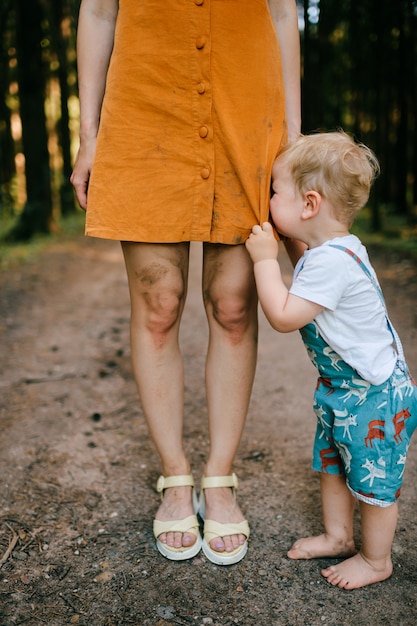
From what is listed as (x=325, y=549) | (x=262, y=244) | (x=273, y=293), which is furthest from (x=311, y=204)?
(x=325, y=549)

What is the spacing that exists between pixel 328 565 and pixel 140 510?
28.6 inches

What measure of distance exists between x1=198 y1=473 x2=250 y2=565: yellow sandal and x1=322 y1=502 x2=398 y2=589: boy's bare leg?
0.98ft

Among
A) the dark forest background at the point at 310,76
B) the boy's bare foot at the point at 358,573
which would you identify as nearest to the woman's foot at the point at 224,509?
the boy's bare foot at the point at 358,573

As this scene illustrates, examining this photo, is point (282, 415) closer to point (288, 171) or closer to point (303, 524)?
point (303, 524)

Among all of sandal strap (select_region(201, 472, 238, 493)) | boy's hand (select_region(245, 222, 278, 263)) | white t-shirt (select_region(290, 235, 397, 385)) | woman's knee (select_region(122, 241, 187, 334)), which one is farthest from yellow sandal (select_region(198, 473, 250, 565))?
boy's hand (select_region(245, 222, 278, 263))

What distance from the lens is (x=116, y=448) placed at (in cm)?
262

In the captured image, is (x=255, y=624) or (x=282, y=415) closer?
(x=255, y=624)

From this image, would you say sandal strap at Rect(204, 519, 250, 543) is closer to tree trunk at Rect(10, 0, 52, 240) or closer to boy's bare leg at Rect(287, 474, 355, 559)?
boy's bare leg at Rect(287, 474, 355, 559)

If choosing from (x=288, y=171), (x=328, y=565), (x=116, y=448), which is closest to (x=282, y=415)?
(x=116, y=448)

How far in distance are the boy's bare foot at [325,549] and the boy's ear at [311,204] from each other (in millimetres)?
1068

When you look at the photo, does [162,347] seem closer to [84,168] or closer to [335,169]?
[84,168]

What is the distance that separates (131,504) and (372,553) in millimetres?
925

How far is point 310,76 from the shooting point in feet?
36.8

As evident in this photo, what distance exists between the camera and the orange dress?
1701 millimetres
